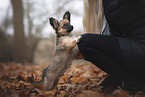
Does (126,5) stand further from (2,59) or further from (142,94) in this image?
(2,59)

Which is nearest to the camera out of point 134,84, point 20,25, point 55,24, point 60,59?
point 134,84

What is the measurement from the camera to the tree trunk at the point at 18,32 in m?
8.36

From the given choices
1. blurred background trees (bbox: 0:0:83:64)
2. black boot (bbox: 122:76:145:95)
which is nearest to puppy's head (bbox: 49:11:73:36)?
black boot (bbox: 122:76:145:95)

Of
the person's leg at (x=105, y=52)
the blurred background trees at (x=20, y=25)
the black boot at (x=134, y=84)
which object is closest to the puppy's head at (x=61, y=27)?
the person's leg at (x=105, y=52)

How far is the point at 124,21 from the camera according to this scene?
74.3 inches

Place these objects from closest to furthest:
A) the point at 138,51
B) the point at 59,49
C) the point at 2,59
→ the point at 138,51
the point at 59,49
the point at 2,59

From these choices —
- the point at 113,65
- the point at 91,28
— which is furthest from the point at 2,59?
the point at 113,65

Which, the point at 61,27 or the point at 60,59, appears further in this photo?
the point at 61,27

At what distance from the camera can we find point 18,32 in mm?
8531

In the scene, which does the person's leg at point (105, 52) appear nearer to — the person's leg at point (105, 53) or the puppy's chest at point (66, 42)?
the person's leg at point (105, 53)

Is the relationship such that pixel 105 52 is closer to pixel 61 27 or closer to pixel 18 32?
pixel 61 27

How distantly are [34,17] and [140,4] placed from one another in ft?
25.8

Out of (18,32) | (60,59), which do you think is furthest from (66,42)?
(18,32)

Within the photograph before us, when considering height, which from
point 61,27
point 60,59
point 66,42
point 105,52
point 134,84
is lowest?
point 134,84
